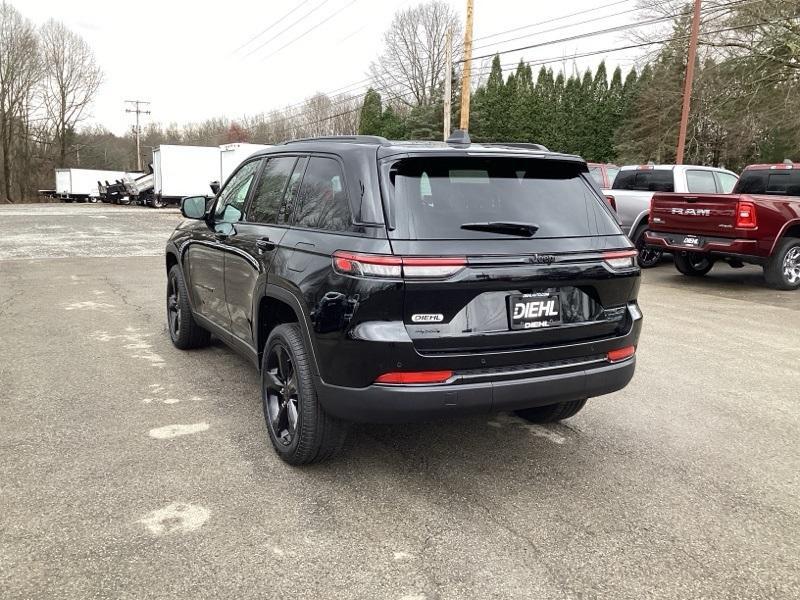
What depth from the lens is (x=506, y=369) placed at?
119 inches

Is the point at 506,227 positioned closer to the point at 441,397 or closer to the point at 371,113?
the point at 441,397

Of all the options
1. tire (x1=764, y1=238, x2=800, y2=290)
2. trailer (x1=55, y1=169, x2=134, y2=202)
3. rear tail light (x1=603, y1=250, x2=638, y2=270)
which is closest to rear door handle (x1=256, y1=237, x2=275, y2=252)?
rear tail light (x1=603, y1=250, x2=638, y2=270)

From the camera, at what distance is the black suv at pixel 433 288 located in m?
2.88

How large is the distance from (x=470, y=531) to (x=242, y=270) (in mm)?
2181

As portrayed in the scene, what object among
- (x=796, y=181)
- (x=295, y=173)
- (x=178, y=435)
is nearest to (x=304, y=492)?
(x=178, y=435)

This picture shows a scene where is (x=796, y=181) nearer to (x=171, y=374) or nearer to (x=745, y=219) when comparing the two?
(x=745, y=219)

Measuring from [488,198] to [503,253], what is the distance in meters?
0.35

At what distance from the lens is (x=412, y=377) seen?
114 inches

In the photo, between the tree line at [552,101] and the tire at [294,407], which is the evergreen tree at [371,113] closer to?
the tree line at [552,101]

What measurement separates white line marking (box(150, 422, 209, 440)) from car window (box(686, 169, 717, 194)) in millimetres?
10879

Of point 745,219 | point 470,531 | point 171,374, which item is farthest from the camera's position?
point 745,219

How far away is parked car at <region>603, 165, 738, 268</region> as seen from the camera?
482 inches

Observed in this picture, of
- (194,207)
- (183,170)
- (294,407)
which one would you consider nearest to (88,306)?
(194,207)

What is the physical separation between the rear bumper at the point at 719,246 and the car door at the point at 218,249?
301 inches
